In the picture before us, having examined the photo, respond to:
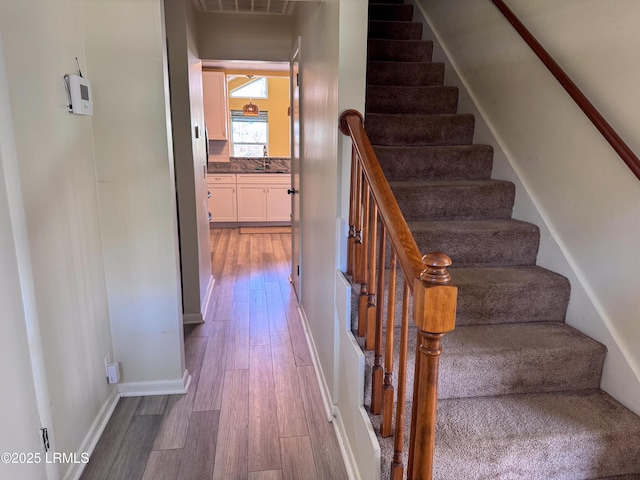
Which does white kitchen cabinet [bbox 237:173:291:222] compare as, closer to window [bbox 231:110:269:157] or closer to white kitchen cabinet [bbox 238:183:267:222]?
white kitchen cabinet [bbox 238:183:267:222]

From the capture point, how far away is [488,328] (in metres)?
2.00

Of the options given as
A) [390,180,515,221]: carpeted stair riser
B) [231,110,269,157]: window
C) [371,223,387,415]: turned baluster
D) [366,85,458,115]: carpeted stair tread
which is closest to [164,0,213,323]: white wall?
[366,85,458,115]: carpeted stair tread

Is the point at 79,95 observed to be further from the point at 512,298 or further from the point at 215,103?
the point at 215,103

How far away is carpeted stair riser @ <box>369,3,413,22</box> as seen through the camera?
12.2 ft

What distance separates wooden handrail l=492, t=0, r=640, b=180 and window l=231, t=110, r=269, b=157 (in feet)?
20.5

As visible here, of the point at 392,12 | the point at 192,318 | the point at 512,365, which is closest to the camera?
the point at 512,365

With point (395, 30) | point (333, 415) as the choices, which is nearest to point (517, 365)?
point (333, 415)

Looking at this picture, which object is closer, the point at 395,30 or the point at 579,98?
the point at 579,98

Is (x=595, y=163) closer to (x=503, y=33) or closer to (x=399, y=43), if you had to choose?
(x=503, y=33)

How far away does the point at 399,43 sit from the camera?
→ 3.31m

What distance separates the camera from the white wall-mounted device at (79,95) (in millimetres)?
1832

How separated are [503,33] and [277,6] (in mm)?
1775

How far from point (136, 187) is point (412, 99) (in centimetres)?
190

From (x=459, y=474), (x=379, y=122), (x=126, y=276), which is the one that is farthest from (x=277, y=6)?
(x=459, y=474)
